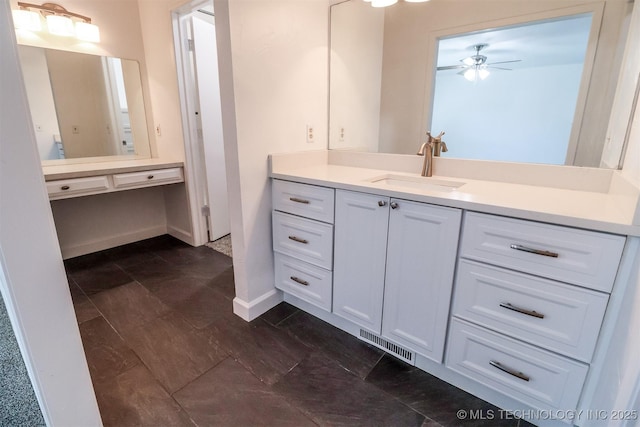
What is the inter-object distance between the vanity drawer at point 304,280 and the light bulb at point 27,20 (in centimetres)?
236

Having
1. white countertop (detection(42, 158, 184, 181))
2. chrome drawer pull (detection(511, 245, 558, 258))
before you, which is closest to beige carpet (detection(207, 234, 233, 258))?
white countertop (detection(42, 158, 184, 181))

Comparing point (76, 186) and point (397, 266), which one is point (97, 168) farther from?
point (397, 266)

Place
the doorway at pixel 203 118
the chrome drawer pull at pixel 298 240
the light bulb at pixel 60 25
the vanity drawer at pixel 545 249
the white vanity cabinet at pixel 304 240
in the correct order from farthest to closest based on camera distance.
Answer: the doorway at pixel 203 118 < the light bulb at pixel 60 25 < the chrome drawer pull at pixel 298 240 < the white vanity cabinet at pixel 304 240 < the vanity drawer at pixel 545 249

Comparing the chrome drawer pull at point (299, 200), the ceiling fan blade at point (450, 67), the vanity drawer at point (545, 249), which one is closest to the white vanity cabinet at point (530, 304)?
the vanity drawer at point (545, 249)

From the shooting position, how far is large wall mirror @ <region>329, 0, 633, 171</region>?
1.34m

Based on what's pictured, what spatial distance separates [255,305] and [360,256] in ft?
2.51

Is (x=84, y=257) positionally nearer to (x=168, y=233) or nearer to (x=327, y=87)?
(x=168, y=233)

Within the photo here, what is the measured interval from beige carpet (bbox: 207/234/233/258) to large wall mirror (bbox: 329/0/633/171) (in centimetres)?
143

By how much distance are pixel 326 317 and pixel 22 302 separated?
139 cm

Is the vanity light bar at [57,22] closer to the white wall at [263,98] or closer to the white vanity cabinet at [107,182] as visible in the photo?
the white vanity cabinet at [107,182]

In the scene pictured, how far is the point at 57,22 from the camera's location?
223 cm

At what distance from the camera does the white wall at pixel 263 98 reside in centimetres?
156

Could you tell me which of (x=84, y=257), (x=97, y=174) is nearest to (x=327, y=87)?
(x=97, y=174)

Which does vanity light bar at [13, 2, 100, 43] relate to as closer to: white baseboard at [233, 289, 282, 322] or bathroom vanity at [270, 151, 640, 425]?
bathroom vanity at [270, 151, 640, 425]
